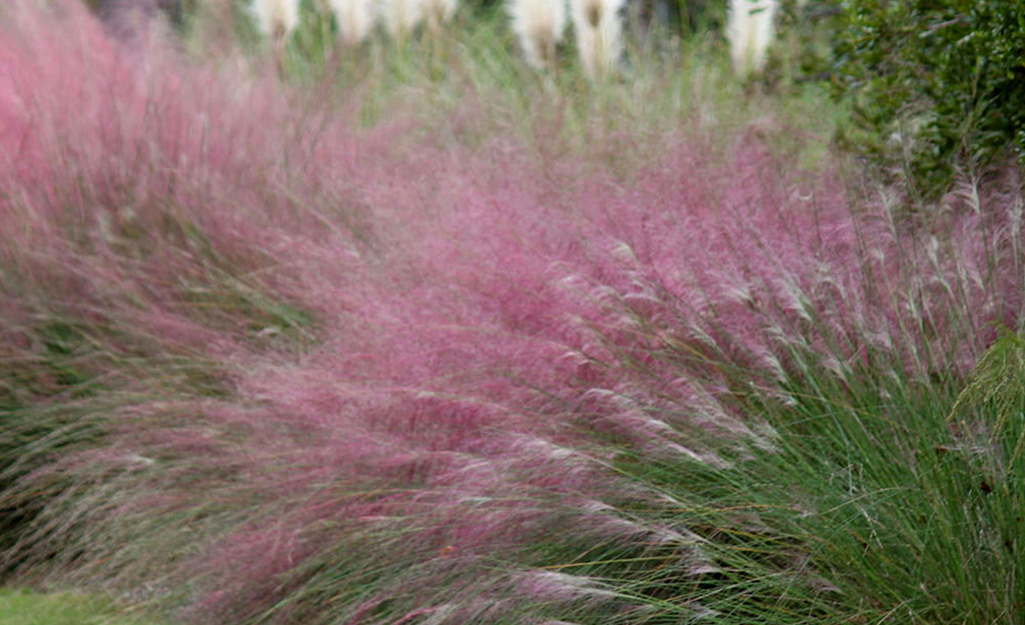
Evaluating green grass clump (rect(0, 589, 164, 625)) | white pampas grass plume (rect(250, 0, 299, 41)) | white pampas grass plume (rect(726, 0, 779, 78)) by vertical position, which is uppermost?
white pampas grass plume (rect(250, 0, 299, 41))

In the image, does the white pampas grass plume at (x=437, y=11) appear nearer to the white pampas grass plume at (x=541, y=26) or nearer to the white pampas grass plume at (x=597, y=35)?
the white pampas grass plume at (x=541, y=26)

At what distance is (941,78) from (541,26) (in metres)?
3.52

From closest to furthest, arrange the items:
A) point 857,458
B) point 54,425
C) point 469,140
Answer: point 857,458
point 54,425
point 469,140

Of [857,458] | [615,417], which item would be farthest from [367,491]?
[857,458]

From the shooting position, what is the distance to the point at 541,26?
7824 millimetres

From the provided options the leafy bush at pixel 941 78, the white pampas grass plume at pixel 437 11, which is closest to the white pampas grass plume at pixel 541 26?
the white pampas grass plume at pixel 437 11

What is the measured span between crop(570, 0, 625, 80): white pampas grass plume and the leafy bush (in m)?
2.63

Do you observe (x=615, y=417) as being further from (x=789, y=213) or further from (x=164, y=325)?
(x=164, y=325)

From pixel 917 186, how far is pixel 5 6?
457 cm

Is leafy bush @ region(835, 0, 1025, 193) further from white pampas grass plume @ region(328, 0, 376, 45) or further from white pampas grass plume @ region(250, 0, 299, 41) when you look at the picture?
white pampas grass plume @ region(328, 0, 376, 45)

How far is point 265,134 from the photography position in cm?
635

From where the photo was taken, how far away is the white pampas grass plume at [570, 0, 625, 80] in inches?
297

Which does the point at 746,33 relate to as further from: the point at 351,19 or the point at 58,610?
the point at 58,610

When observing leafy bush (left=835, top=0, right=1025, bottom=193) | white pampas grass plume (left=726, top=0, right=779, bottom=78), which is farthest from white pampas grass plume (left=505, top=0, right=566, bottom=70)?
leafy bush (left=835, top=0, right=1025, bottom=193)
